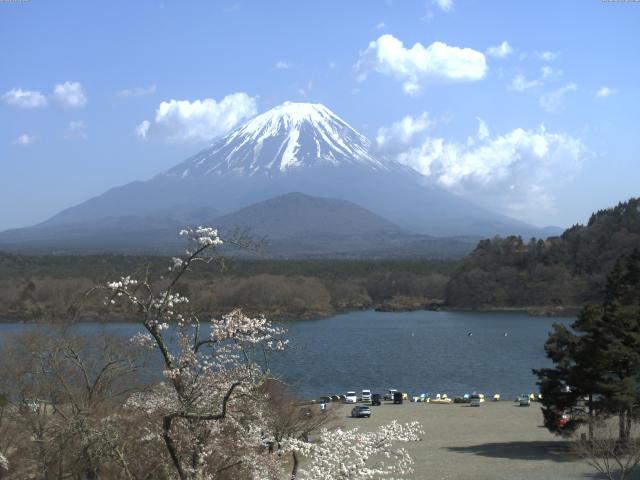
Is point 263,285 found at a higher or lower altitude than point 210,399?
lower

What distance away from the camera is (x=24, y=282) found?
54719 millimetres

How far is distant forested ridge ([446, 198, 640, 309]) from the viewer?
Result: 59719mm

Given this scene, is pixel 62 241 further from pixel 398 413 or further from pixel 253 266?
pixel 398 413

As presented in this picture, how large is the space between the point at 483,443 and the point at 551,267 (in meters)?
48.4

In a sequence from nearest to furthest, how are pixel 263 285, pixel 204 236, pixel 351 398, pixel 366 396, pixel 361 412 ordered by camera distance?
1. pixel 204 236
2. pixel 361 412
3. pixel 351 398
4. pixel 366 396
5. pixel 263 285

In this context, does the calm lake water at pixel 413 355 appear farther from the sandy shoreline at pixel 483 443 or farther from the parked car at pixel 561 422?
the parked car at pixel 561 422

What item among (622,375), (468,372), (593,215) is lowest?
(468,372)

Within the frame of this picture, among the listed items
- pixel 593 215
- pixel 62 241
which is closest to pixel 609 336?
pixel 593 215

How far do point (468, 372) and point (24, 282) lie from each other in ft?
115

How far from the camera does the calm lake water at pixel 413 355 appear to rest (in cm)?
2789

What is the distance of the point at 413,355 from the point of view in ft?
116

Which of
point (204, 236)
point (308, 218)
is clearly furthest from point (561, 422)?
point (308, 218)

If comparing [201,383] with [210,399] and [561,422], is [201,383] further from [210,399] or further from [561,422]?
[561,422]

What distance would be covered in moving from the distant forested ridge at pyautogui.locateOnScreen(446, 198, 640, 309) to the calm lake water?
8149 millimetres
